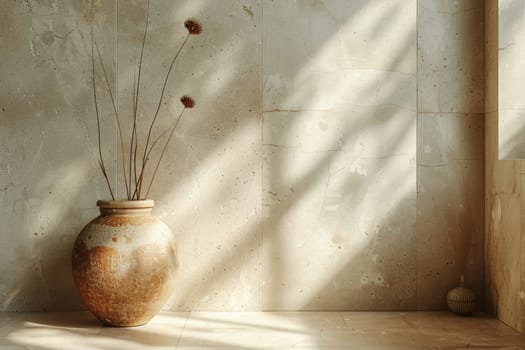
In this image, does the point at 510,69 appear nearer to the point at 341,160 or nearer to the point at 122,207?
the point at 341,160

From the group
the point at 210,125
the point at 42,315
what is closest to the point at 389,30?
the point at 210,125

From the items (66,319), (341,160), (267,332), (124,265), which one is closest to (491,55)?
(341,160)

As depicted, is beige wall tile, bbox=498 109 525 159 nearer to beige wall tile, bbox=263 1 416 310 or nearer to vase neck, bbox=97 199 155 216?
beige wall tile, bbox=263 1 416 310

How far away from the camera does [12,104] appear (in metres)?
3.08

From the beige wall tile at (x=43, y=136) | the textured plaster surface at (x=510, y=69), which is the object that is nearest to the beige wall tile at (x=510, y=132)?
the textured plaster surface at (x=510, y=69)

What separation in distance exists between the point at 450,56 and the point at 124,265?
2062 millimetres

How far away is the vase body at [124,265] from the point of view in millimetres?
2645

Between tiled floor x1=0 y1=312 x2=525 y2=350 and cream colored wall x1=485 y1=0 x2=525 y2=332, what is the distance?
0.46 ft

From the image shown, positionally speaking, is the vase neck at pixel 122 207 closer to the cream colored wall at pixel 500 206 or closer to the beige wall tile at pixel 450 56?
the beige wall tile at pixel 450 56

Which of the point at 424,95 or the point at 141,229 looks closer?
the point at 141,229

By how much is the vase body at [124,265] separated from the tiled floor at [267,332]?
0.40ft

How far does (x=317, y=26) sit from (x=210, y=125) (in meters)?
0.80

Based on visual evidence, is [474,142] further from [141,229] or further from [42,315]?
[42,315]

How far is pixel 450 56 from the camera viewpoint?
3104 mm
